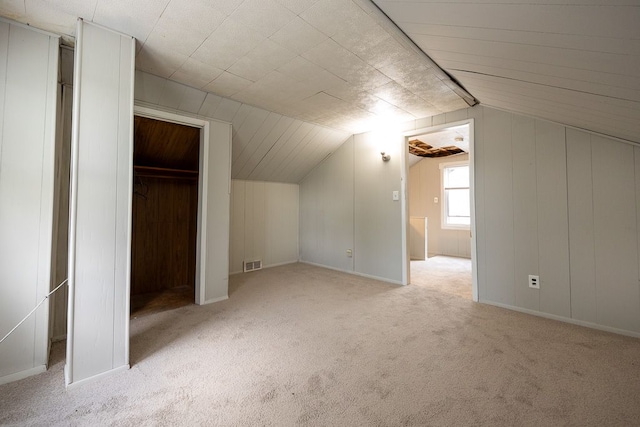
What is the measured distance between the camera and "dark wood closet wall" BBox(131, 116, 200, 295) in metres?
3.25

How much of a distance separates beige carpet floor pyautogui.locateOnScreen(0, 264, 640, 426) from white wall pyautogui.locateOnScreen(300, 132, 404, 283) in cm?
131

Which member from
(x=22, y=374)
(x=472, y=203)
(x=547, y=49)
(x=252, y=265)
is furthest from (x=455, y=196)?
(x=22, y=374)

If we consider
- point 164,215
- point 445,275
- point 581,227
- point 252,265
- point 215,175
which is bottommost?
point 445,275

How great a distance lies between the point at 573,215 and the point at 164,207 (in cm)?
455

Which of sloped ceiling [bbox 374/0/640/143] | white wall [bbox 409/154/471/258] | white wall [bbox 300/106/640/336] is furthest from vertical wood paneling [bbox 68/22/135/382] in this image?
white wall [bbox 409/154/471/258]

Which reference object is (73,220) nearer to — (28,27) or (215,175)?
(28,27)

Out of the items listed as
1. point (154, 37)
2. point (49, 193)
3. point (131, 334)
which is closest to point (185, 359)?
point (131, 334)

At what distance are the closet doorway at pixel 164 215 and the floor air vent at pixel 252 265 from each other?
874mm

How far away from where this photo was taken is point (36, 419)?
53.7 inches

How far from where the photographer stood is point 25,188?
5.78 ft

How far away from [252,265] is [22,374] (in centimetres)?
292

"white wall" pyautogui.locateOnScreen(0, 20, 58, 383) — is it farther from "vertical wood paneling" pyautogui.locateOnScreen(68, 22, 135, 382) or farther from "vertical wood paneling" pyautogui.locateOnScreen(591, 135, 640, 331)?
"vertical wood paneling" pyautogui.locateOnScreen(591, 135, 640, 331)

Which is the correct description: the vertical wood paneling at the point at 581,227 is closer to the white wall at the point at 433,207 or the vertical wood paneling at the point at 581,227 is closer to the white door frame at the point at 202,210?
the white wall at the point at 433,207

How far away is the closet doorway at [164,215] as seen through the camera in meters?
3.16
